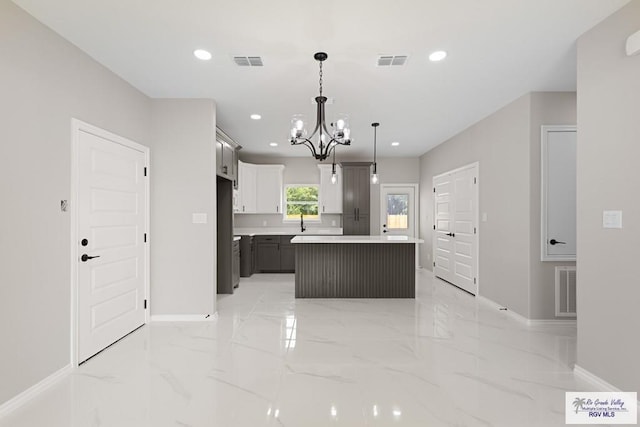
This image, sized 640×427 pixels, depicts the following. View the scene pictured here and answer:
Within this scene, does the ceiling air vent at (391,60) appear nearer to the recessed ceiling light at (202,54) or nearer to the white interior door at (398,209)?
the recessed ceiling light at (202,54)

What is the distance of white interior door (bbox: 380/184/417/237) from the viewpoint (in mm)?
7562

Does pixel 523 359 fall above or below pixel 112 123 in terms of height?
below

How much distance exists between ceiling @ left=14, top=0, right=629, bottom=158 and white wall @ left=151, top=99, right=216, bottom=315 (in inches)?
12.1

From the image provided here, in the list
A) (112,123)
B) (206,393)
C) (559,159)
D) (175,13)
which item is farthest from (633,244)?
(112,123)

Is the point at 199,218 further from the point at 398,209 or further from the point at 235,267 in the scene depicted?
the point at 398,209

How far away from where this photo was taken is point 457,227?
5.50 m

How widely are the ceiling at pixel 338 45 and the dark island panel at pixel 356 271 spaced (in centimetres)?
208

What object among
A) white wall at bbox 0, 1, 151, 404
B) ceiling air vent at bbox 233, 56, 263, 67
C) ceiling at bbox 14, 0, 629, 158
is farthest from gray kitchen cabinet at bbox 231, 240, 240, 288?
ceiling air vent at bbox 233, 56, 263, 67

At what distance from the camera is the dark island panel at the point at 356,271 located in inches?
192

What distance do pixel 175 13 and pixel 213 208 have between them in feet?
6.98

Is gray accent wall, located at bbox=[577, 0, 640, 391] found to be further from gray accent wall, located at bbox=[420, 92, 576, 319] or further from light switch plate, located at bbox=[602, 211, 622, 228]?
gray accent wall, located at bbox=[420, 92, 576, 319]

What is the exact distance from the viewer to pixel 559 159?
3.64 metres

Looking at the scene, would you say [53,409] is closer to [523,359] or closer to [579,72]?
[523,359]

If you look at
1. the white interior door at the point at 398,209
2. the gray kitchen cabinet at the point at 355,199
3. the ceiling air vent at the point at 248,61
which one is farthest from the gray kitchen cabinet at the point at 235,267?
the white interior door at the point at 398,209
